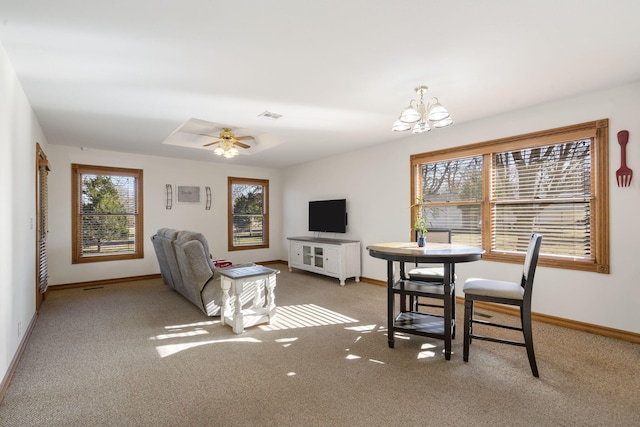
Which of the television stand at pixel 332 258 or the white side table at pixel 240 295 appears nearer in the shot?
the white side table at pixel 240 295

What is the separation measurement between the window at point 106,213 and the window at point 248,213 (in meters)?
1.84

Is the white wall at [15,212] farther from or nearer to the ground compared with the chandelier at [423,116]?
nearer to the ground

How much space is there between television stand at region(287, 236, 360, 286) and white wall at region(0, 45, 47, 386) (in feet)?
13.0

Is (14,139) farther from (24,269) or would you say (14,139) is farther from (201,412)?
Answer: (201,412)

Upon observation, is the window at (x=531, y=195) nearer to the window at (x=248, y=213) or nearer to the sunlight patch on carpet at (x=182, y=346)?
the sunlight patch on carpet at (x=182, y=346)

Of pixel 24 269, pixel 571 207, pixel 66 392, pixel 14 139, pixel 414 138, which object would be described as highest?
pixel 414 138


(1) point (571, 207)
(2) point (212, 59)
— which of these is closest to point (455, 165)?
(1) point (571, 207)

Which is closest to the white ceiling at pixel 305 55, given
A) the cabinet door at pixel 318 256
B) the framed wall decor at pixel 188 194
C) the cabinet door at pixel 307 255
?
the framed wall decor at pixel 188 194

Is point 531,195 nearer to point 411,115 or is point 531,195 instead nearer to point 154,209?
point 411,115

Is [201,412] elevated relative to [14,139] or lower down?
lower down

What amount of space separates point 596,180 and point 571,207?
347 mm

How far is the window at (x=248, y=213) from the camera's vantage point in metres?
7.16

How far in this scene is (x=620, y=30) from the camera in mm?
2133

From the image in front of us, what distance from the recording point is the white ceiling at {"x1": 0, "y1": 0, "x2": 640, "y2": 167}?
6.29 ft
